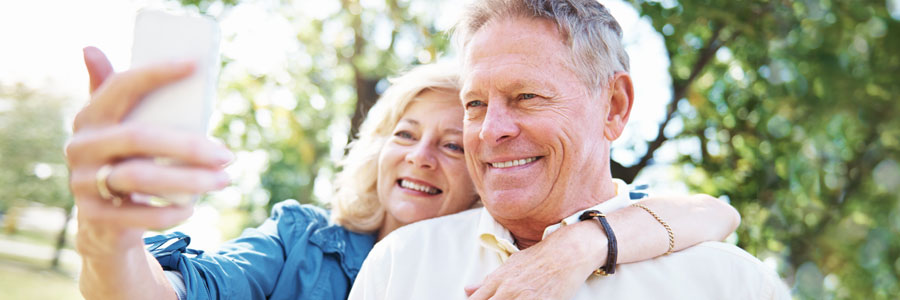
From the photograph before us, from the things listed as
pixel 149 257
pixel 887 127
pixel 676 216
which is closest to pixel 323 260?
pixel 149 257

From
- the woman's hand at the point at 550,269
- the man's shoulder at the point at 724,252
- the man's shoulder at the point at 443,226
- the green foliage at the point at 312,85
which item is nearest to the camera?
the woman's hand at the point at 550,269

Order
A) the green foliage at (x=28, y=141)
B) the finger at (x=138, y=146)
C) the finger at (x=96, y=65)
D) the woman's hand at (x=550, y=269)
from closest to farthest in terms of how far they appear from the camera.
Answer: the finger at (x=138, y=146)
the finger at (x=96, y=65)
the woman's hand at (x=550, y=269)
the green foliage at (x=28, y=141)

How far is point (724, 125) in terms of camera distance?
16.4 feet

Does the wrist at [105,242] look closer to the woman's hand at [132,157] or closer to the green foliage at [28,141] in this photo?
the woman's hand at [132,157]

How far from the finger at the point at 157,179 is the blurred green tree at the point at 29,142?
2126cm

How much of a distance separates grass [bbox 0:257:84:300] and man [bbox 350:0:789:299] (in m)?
18.0

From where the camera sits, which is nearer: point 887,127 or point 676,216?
point 676,216

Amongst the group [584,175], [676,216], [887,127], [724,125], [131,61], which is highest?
[131,61]

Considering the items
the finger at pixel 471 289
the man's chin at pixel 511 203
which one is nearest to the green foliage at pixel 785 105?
the man's chin at pixel 511 203

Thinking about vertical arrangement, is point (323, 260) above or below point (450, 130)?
below

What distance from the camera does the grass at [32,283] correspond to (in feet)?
58.4

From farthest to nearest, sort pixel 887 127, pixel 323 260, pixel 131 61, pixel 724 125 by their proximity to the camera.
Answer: pixel 887 127
pixel 724 125
pixel 323 260
pixel 131 61

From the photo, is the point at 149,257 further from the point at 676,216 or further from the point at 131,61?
the point at 676,216

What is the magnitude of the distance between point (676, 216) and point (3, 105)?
2275 cm
